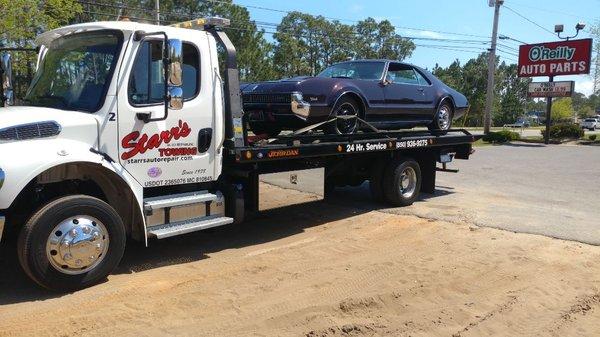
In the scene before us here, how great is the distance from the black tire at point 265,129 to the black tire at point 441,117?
3378mm

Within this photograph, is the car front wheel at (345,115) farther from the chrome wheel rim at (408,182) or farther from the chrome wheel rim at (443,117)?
the chrome wheel rim at (443,117)

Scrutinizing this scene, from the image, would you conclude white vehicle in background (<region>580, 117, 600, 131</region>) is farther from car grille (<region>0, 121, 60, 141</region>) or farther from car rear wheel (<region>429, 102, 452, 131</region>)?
car grille (<region>0, 121, 60, 141</region>)

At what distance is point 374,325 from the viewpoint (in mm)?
4207

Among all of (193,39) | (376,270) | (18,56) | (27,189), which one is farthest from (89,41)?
(18,56)

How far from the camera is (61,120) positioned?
4.75 m

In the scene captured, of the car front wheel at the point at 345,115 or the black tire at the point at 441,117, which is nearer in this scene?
the car front wheel at the point at 345,115

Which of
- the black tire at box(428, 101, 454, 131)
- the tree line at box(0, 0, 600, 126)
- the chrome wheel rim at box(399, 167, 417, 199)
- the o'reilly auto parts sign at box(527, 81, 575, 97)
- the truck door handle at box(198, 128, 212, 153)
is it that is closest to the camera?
the truck door handle at box(198, 128, 212, 153)

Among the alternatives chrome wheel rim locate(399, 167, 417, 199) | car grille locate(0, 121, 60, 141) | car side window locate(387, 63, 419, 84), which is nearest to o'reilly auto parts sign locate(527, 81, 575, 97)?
car side window locate(387, 63, 419, 84)

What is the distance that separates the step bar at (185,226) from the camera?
17.2 ft

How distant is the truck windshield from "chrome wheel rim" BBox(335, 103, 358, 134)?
345 cm

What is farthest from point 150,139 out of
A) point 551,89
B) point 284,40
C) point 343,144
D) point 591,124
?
point 591,124

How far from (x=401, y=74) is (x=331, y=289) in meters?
5.04

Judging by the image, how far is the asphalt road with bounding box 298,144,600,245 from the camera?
7781mm

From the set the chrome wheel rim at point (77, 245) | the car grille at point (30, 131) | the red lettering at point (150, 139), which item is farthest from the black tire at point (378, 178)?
the car grille at point (30, 131)
